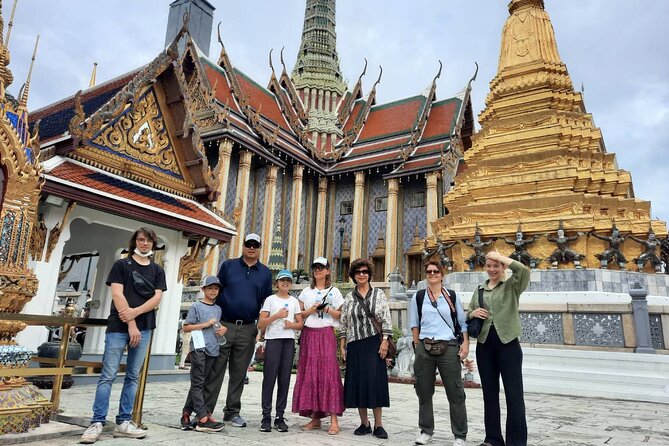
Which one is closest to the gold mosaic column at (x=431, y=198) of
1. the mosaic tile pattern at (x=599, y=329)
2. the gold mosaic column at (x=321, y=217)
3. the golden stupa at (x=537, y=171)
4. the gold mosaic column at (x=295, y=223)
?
the gold mosaic column at (x=321, y=217)

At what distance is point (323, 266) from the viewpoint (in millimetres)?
3697

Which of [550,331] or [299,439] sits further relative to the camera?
[550,331]

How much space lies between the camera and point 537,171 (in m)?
12.0

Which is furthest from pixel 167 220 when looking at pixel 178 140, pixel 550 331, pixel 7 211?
pixel 550 331

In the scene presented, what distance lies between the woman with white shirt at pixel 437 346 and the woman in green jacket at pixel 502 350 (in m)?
0.16

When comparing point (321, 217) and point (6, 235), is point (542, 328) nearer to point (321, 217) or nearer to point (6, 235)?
point (6, 235)

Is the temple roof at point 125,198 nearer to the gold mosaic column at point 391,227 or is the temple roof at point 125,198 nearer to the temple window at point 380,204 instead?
the gold mosaic column at point 391,227

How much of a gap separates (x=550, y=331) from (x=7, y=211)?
7.55 m

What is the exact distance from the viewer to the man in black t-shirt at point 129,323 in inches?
117

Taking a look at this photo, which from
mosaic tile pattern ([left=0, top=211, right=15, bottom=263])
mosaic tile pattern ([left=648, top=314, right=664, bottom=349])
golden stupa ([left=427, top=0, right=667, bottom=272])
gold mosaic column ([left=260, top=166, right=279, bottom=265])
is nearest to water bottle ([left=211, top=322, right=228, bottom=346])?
mosaic tile pattern ([left=0, top=211, right=15, bottom=263])

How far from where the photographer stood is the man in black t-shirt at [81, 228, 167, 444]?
9.75ft

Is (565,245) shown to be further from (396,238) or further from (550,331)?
(396,238)

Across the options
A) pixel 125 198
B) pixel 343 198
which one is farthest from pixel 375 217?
pixel 125 198

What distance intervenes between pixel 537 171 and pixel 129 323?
11267 millimetres
